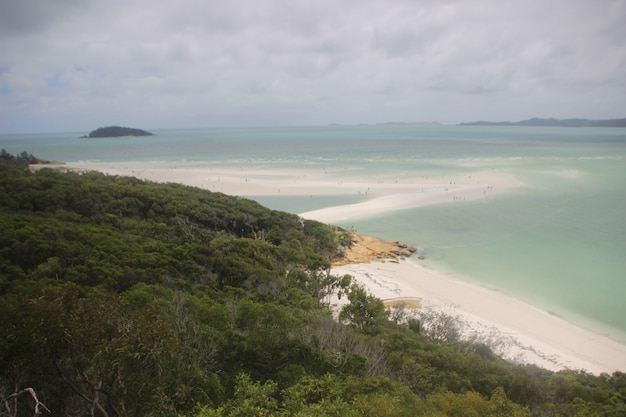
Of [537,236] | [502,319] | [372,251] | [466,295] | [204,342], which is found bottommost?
[502,319]

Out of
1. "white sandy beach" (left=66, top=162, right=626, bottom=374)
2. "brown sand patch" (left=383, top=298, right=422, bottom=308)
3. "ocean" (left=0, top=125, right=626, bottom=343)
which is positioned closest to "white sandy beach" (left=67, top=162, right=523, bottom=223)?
"white sandy beach" (left=66, top=162, right=626, bottom=374)

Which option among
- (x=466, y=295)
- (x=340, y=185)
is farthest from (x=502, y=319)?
(x=340, y=185)

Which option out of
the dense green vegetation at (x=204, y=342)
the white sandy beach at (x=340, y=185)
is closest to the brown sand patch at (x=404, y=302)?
the dense green vegetation at (x=204, y=342)

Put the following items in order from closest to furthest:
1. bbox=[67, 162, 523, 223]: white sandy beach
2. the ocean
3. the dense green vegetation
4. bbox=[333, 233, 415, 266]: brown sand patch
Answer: the dense green vegetation < the ocean < bbox=[333, 233, 415, 266]: brown sand patch < bbox=[67, 162, 523, 223]: white sandy beach

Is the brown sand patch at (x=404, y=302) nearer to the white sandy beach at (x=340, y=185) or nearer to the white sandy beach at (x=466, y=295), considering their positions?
the white sandy beach at (x=466, y=295)

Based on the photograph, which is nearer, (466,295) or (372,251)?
(466,295)

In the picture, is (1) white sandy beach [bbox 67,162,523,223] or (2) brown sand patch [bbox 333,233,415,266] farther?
(1) white sandy beach [bbox 67,162,523,223]

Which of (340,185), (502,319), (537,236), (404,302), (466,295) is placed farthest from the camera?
(340,185)

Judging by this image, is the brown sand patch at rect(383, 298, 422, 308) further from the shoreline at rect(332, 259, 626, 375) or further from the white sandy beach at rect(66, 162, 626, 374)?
the white sandy beach at rect(66, 162, 626, 374)

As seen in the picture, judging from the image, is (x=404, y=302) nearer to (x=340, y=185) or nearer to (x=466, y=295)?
(x=466, y=295)
